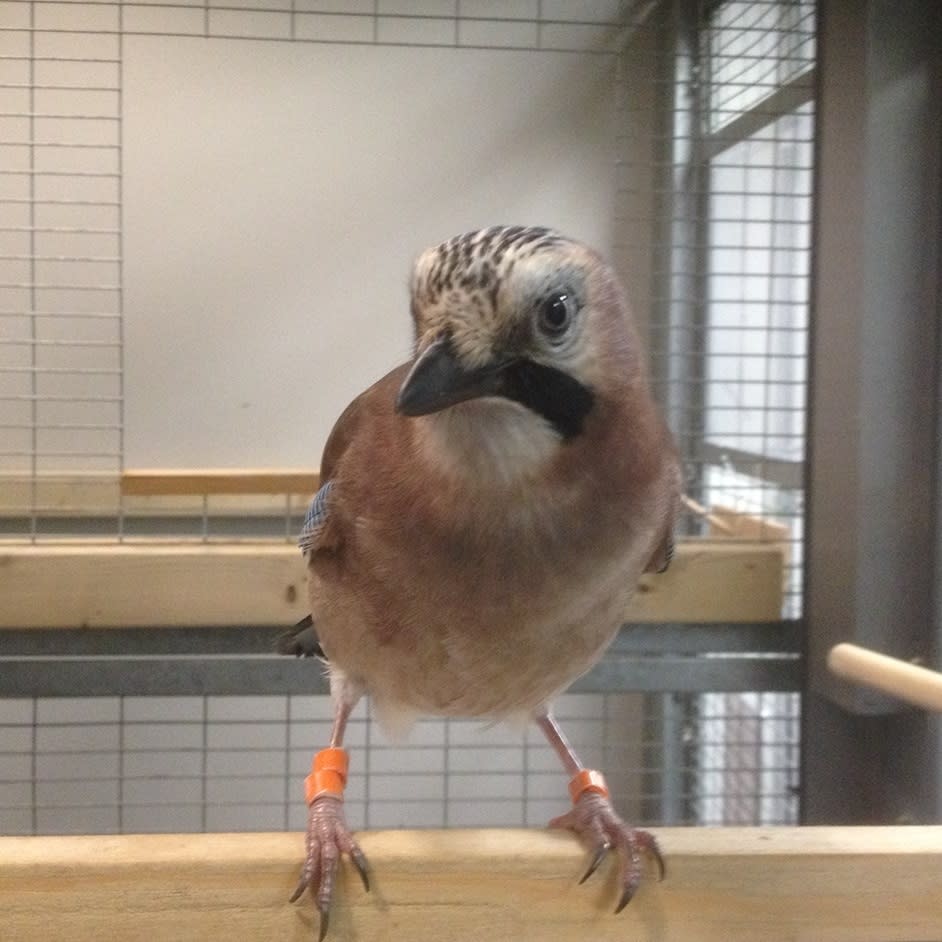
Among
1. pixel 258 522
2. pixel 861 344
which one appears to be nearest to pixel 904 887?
pixel 861 344

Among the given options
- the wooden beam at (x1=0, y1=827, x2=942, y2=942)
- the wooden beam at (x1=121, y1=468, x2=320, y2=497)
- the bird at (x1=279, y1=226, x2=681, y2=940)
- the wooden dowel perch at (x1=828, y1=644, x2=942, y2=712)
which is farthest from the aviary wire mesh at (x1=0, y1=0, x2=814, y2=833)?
the wooden beam at (x1=0, y1=827, x2=942, y2=942)

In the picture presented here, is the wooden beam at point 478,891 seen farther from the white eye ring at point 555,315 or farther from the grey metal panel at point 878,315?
the grey metal panel at point 878,315

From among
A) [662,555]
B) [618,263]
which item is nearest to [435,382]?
[662,555]

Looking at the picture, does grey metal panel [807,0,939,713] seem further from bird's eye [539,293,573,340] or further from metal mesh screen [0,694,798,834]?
bird's eye [539,293,573,340]

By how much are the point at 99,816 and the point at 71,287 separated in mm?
991

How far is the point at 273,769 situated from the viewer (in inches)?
78.3

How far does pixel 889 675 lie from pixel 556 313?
2.18 feet

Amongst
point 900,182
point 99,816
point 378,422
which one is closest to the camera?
point 378,422

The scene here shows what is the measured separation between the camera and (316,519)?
97 cm

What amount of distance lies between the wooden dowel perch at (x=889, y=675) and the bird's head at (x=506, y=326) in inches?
20.9

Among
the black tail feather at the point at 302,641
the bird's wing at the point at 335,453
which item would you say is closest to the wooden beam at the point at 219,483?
the black tail feather at the point at 302,641

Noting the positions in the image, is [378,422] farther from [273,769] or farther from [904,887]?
[273,769]

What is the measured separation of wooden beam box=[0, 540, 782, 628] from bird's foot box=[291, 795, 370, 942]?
1.97 ft

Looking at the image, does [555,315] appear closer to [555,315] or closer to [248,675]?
[555,315]
